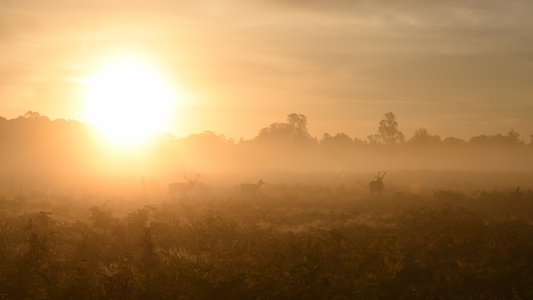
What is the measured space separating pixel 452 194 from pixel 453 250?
11441mm

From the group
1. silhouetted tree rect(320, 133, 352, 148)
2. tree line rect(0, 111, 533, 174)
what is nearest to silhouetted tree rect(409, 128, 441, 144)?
tree line rect(0, 111, 533, 174)

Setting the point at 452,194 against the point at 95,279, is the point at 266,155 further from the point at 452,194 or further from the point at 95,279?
the point at 95,279

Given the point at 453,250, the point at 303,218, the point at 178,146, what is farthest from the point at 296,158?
the point at 453,250

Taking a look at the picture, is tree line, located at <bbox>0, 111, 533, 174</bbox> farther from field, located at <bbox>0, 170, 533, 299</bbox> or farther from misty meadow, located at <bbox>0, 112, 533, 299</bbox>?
field, located at <bbox>0, 170, 533, 299</bbox>

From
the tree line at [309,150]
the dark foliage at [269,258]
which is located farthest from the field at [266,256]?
the tree line at [309,150]

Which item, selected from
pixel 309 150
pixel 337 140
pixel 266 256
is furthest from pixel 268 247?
pixel 337 140

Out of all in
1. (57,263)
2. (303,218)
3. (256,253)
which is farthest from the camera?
(303,218)

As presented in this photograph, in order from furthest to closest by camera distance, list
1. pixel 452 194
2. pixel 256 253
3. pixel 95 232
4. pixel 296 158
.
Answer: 1. pixel 296 158
2. pixel 452 194
3. pixel 95 232
4. pixel 256 253

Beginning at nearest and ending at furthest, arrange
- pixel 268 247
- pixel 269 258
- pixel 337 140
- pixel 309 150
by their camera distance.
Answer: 1. pixel 269 258
2. pixel 268 247
3. pixel 309 150
4. pixel 337 140

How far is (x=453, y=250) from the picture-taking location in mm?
9484

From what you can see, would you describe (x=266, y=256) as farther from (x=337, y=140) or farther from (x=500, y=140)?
(x=500, y=140)

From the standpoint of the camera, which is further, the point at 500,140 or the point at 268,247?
the point at 500,140

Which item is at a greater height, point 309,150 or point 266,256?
point 309,150

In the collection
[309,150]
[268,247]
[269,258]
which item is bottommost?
[269,258]
